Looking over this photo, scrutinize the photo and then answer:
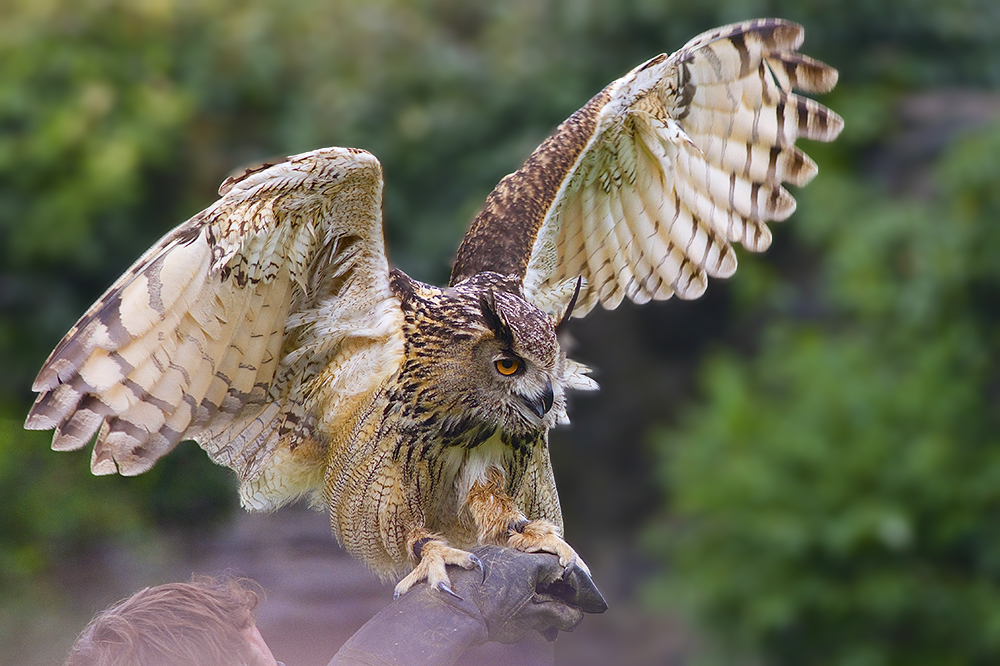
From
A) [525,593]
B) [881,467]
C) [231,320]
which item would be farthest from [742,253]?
[231,320]

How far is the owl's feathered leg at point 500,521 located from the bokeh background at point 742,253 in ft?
9.45

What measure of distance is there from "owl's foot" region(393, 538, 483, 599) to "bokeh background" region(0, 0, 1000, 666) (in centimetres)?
305

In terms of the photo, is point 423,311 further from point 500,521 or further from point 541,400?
point 500,521

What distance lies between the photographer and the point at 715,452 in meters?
5.79

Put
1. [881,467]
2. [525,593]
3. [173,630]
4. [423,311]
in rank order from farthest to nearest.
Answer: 1. [881,467]
2. [423,311]
3. [525,593]
4. [173,630]

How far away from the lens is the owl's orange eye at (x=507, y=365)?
2293mm

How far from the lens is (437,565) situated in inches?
88.0

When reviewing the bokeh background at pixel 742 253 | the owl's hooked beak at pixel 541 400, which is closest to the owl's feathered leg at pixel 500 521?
the owl's hooked beak at pixel 541 400

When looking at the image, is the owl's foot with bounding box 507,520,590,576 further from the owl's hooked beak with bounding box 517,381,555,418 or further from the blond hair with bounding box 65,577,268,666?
the blond hair with bounding box 65,577,268,666

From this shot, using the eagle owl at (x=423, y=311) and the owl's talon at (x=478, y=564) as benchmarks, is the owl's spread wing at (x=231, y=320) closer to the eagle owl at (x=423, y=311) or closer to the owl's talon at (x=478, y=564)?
the eagle owl at (x=423, y=311)

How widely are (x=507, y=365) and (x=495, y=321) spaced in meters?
0.10

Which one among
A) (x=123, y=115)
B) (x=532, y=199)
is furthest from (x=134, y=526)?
(x=123, y=115)

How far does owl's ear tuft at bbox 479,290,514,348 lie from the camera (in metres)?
2.27

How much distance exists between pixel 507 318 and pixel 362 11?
13.2ft
